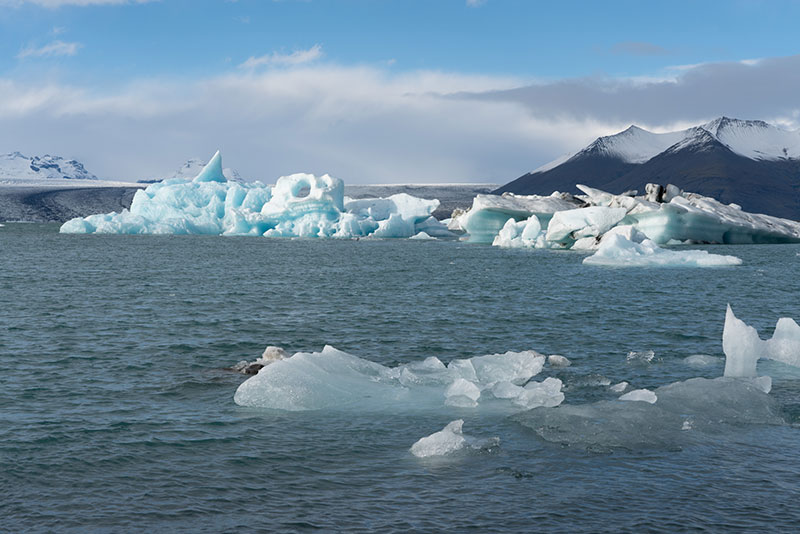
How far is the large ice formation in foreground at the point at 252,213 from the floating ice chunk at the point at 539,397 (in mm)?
50002

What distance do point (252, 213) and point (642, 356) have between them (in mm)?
52976

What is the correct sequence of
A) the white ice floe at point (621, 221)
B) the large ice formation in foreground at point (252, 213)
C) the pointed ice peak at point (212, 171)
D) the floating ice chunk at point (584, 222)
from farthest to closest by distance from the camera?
the pointed ice peak at point (212, 171)
the large ice formation in foreground at point (252, 213)
the white ice floe at point (621, 221)
the floating ice chunk at point (584, 222)

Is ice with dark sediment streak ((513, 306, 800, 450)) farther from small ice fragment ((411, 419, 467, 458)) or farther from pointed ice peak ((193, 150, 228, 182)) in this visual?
pointed ice peak ((193, 150, 228, 182))

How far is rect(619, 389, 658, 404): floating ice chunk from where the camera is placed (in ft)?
32.3

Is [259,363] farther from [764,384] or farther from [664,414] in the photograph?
[764,384]

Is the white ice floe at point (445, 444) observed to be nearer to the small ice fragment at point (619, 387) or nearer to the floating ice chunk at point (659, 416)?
the floating ice chunk at point (659, 416)

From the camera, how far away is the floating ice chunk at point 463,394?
1004cm

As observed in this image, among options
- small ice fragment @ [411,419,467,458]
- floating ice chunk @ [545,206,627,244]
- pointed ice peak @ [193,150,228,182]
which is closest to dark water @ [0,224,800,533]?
small ice fragment @ [411,419,467,458]

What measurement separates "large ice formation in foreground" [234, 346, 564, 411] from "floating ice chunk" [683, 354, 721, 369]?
3315 mm

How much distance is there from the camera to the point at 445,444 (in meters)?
8.14

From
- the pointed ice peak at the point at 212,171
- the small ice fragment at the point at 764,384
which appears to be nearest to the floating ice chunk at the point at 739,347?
the small ice fragment at the point at 764,384

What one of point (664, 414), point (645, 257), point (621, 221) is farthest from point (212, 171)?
point (664, 414)

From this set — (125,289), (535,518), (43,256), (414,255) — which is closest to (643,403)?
(535,518)

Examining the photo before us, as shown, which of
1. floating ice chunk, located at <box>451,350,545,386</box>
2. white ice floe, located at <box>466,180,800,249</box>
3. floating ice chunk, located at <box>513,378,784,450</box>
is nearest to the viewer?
floating ice chunk, located at <box>513,378,784,450</box>
